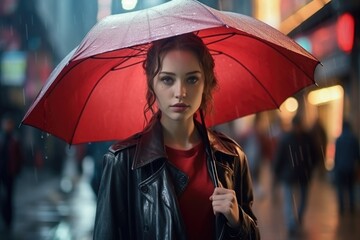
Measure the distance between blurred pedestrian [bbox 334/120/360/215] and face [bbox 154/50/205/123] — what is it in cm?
886

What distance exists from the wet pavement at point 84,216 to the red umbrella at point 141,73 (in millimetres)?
5537

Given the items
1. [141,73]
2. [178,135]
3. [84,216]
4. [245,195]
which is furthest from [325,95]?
[178,135]

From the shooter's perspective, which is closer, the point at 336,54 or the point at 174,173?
the point at 174,173

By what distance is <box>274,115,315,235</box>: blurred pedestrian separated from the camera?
955cm

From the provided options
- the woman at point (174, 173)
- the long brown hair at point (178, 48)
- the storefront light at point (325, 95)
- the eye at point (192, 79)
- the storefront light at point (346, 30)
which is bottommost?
the woman at point (174, 173)

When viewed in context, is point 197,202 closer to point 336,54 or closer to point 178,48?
point 178,48

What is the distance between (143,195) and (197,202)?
0.23 metres

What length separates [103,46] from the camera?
2.61 metres

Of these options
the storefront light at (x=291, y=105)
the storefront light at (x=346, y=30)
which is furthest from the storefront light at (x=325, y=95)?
the storefront light at (x=291, y=105)

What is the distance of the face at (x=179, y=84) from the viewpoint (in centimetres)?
275

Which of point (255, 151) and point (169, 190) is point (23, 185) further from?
point (169, 190)

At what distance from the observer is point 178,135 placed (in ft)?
9.39

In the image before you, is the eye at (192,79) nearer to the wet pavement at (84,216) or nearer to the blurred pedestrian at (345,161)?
the wet pavement at (84,216)

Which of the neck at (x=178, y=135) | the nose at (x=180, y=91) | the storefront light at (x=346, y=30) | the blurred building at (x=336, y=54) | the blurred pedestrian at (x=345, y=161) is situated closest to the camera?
the nose at (x=180, y=91)
